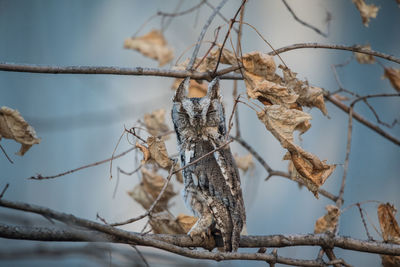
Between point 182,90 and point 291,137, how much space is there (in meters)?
0.57

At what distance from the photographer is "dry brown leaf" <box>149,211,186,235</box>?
6.32 ft

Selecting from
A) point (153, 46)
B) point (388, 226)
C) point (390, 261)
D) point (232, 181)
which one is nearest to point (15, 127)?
point (232, 181)

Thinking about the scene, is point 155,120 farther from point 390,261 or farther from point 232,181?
point 390,261

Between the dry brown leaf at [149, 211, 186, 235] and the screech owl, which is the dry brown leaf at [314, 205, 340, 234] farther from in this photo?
the dry brown leaf at [149, 211, 186, 235]

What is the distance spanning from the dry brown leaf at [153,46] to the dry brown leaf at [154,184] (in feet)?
2.91

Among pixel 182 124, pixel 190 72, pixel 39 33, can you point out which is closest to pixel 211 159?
pixel 182 124

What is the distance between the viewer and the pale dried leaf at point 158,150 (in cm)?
160

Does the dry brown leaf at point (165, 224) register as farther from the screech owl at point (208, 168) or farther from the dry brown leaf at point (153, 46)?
the dry brown leaf at point (153, 46)

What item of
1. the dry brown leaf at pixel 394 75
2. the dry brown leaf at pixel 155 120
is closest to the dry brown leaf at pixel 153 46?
the dry brown leaf at pixel 155 120

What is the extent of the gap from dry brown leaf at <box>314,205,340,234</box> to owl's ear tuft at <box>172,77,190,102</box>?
0.90 m

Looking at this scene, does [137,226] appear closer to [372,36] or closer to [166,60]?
[166,60]

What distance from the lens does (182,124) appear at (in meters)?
1.86

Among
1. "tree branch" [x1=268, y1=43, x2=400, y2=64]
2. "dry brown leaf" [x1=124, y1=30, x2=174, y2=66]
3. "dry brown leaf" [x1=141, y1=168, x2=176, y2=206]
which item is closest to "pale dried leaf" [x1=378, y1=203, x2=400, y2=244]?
"tree branch" [x1=268, y1=43, x2=400, y2=64]

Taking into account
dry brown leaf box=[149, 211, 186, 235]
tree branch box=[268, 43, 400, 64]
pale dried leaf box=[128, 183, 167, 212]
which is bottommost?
dry brown leaf box=[149, 211, 186, 235]
